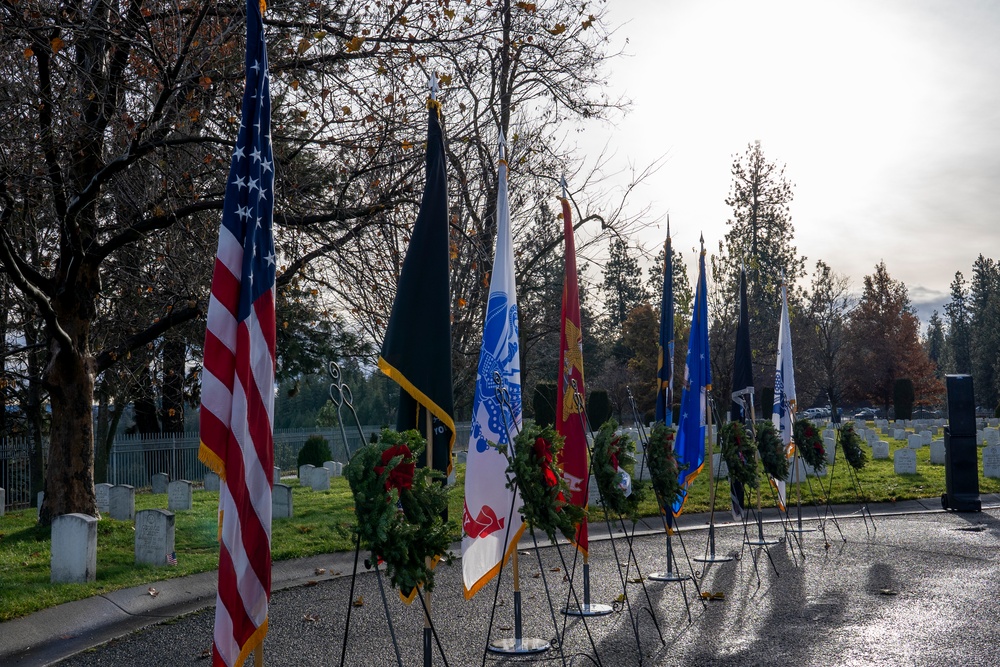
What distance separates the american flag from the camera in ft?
15.0

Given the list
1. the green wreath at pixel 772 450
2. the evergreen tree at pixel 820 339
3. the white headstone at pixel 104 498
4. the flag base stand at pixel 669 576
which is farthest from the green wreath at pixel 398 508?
the evergreen tree at pixel 820 339

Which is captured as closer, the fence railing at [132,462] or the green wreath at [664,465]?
the green wreath at [664,465]

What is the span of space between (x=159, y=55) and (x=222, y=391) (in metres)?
6.18

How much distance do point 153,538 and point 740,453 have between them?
7.85 meters

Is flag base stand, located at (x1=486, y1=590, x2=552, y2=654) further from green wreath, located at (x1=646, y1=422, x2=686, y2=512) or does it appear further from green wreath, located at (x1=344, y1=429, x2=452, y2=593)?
green wreath, located at (x1=646, y1=422, x2=686, y2=512)

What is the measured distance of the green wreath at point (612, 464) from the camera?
7859 mm

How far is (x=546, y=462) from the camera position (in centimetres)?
634

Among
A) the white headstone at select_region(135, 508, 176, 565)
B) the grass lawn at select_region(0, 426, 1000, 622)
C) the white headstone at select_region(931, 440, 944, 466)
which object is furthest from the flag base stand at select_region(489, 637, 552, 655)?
the white headstone at select_region(931, 440, 944, 466)

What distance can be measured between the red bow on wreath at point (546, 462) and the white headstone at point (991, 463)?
58.4ft

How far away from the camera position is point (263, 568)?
4.68 m

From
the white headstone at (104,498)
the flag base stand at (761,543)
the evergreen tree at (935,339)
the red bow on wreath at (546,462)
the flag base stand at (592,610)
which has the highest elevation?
the evergreen tree at (935,339)

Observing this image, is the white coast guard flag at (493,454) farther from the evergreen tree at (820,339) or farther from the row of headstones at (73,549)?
the evergreen tree at (820,339)

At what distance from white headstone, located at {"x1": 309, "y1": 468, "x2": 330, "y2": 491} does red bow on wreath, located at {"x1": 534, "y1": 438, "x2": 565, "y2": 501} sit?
14.9 meters

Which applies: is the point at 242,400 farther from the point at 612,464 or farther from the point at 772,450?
the point at 772,450
